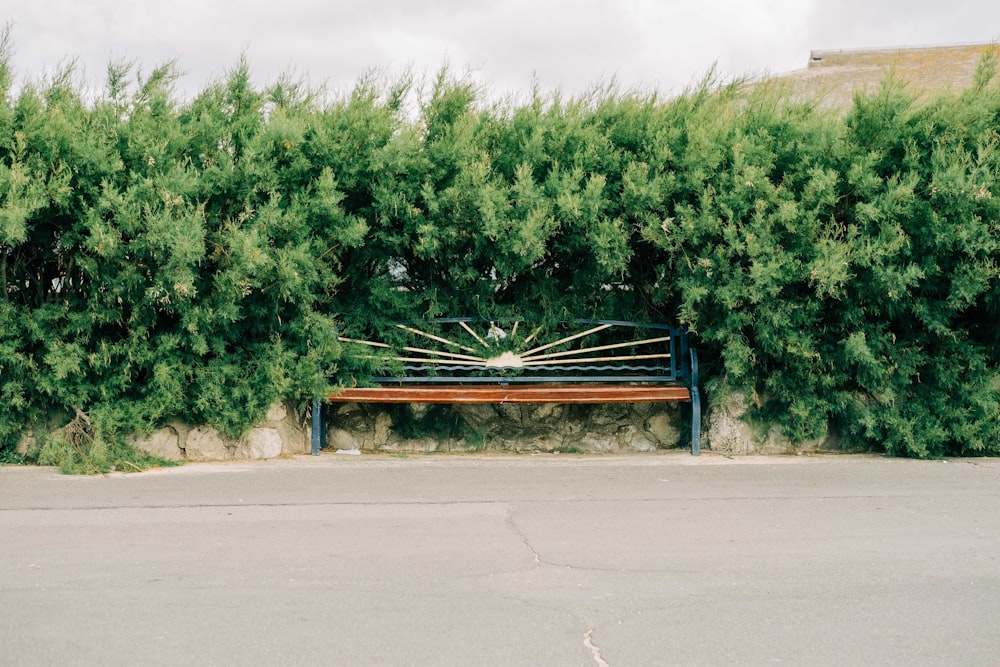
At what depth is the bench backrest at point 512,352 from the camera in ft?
29.5

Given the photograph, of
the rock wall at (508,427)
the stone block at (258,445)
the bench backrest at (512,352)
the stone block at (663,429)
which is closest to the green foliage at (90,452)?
the stone block at (258,445)

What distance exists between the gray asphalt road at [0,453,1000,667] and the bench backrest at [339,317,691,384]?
1214 millimetres

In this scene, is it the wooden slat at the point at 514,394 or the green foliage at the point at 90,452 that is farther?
the wooden slat at the point at 514,394

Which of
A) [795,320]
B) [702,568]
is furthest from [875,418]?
[702,568]

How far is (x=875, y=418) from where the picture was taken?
866cm

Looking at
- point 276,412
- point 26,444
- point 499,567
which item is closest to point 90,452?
point 26,444

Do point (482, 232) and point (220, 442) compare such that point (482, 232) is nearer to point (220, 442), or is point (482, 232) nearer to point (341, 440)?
point (341, 440)

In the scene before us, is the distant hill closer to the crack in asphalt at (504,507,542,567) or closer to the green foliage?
the crack in asphalt at (504,507,542,567)

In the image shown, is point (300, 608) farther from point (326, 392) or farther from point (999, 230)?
point (999, 230)

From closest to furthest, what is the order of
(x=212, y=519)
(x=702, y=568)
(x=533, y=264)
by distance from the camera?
(x=702, y=568)
(x=212, y=519)
(x=533, y=264)

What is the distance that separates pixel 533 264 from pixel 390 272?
4.34ft

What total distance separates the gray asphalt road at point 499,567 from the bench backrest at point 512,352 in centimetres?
121

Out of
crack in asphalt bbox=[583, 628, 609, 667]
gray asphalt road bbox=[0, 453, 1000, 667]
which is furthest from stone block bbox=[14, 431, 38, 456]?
crack in asphalt bbox=[583, 628, 609, 667]

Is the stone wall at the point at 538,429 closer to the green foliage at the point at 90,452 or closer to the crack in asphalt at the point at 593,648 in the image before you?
the green foliage at the point at 90,452
